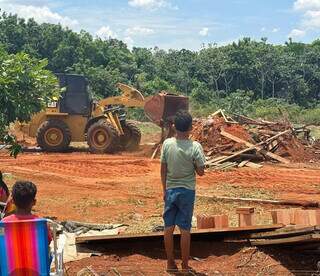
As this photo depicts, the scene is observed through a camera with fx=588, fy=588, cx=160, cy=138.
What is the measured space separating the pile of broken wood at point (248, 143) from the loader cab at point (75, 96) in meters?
4.06

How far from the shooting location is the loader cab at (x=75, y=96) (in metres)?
20.8

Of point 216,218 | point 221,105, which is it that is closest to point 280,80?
point 221,105

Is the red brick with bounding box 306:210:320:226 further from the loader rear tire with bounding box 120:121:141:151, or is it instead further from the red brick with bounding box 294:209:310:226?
the loader rear tire with bounding box 120:121:141:151

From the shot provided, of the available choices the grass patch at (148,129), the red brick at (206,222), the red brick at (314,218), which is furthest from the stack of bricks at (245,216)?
the grass patch at (148,129)

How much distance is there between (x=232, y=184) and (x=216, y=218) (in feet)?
24.8

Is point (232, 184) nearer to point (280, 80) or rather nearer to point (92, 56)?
point (92, 56)

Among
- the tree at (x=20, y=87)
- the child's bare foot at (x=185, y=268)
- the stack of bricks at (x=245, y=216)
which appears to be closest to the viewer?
the child's bare foot at (x=185, y=268)

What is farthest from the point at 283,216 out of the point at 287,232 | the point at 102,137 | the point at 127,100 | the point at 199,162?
the point at 127,100

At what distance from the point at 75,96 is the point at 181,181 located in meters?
15.1

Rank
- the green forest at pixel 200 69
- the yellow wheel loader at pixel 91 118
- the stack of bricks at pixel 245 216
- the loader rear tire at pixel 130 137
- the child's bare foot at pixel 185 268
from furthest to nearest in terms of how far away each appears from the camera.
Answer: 1. the green forest at pixel 200 69
2. the loader rear tire at pixel 130 137
3. the yellow wheel loader at pixel 91 118
4. the stack of bricks at pixel 245 216
5. the child's bare foot at pixel 185 268

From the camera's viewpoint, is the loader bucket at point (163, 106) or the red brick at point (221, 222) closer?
the red brick at point (221, 222)

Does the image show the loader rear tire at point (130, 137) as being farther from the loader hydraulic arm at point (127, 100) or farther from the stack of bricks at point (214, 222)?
the stack of bricks at point (214, 222)

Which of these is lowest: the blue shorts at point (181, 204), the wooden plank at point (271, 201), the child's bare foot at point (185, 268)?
the wooden plank at point (271, 201)

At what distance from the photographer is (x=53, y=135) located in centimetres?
2130
